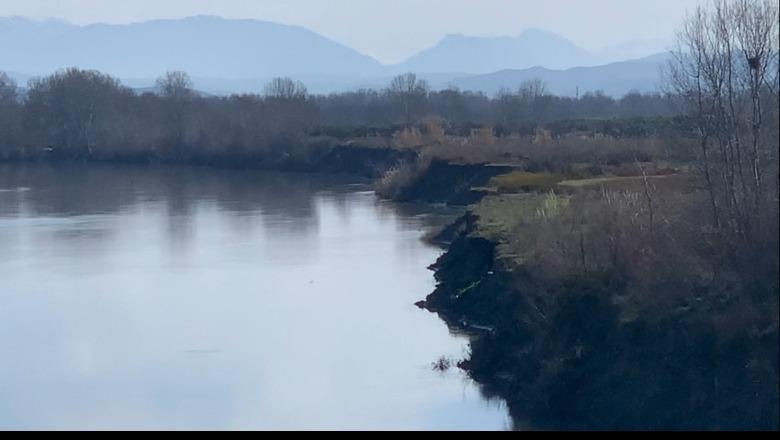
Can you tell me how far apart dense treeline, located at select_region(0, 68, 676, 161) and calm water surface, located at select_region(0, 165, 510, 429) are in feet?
55.7

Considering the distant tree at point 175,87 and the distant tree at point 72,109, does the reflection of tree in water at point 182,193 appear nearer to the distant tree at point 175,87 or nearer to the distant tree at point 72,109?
the distant tree at point 72,109

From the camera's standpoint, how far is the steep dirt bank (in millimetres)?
10422

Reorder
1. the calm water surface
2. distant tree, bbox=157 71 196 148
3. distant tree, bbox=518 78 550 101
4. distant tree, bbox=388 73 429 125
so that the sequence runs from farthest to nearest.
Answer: distant tree, bbox=518 78 550 101 → distant tree, bbox=388 73 429 125 → distant tree, bbox=157 71 196 148 → the calm water surface

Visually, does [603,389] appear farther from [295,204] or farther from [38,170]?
[38,170]

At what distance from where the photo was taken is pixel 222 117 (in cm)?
5062

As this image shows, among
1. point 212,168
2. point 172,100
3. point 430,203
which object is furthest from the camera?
point 172,100

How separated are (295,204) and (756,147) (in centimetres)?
2144

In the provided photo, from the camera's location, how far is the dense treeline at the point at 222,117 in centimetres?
4775

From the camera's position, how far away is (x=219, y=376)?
13.7 m

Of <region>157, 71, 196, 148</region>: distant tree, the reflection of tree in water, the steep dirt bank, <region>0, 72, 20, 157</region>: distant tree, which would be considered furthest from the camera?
<region>0, 72, 20, 157</region>: distant tree

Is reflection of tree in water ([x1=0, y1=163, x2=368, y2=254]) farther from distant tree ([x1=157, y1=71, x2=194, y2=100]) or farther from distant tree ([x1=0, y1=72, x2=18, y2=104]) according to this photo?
distant tree ([x1=157, y1=71, x2=194, y2=100])

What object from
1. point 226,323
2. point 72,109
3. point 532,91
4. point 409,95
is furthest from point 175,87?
point 226,323

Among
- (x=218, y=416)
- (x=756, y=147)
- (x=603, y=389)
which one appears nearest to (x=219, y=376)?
(x=218, y=416)

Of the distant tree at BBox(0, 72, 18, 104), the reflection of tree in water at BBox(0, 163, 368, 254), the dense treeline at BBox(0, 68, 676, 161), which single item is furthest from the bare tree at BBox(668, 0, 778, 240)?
the distant tree at BBox(0, 72, 18, 104)
